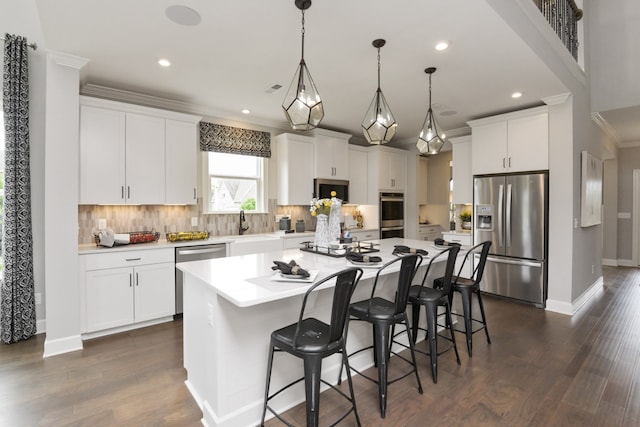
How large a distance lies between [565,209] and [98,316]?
5505 millimetres

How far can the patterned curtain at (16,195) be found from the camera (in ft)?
10.2

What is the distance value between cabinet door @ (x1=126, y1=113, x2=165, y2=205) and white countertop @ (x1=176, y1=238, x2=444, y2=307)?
1912 millimetres

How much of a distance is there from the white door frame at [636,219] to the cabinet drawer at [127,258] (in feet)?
29.5

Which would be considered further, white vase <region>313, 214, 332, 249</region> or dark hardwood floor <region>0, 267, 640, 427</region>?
white vase <region>313, 214, 332, 249</region>

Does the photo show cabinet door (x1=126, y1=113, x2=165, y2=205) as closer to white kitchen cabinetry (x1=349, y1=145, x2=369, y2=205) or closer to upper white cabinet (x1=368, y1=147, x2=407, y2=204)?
white kitchen cabinetry (x1=349, y1=145, x2=369, y2=205)

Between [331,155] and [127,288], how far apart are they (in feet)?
11.7

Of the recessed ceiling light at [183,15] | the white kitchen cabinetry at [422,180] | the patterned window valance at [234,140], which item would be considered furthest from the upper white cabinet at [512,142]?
the recessed ceiling light at [183,15]

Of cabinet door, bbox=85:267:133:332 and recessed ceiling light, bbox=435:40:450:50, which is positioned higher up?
recessed ceiling light, bbox=435:40:450:50

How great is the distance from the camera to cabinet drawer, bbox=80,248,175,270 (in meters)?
3.28

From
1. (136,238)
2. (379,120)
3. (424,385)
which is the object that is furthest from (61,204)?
(424,385)

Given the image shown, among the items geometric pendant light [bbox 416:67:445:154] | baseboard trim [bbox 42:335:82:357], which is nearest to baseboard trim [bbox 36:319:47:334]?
baseboard trim [bbox 42:335:82:357]

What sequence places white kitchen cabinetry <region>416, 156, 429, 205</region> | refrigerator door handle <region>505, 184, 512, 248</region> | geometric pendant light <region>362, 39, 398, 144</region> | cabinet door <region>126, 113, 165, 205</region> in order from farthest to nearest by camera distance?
1. white kitchen cabinetry <region>416, 156, 429, 205</region>
2. refrigerator door handle <region>505, 184, 512, 248</region>
3. cabinet door <region>126, 113, 165, 205</region>
4. geometric pendant light <region>362, 39, 398, 144</region>

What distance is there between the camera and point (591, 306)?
14.4 ft

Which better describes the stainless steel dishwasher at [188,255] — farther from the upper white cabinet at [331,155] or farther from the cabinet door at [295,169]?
the upper white cabinet at [331,155]
